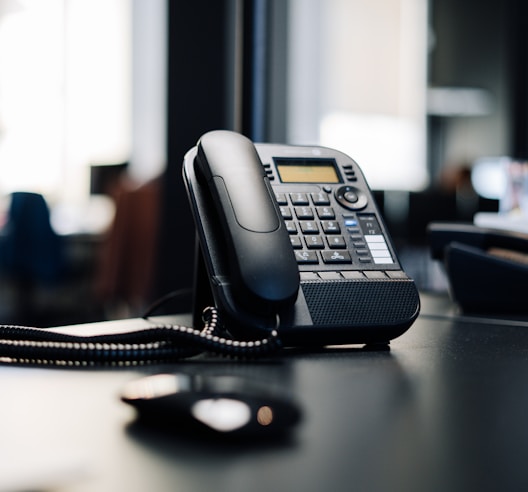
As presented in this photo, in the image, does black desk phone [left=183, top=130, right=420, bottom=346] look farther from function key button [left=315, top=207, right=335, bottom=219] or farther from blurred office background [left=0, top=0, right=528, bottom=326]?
blurred office background [left=0, top=0, right=528, bottom=326]

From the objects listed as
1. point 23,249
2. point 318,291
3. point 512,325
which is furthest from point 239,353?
point 23,249

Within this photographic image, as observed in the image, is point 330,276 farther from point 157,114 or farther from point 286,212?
point 157,114

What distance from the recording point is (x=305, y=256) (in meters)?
0.57

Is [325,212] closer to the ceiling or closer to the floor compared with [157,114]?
closer to the floor

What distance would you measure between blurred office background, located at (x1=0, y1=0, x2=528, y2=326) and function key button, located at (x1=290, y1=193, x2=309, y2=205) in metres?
2.54

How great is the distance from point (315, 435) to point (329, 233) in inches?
11.5

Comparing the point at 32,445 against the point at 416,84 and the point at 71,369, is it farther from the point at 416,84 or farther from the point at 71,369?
the point at 416,84

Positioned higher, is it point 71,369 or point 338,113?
point 338,113

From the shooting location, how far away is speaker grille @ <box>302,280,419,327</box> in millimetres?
538

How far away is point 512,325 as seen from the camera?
0.72 metres

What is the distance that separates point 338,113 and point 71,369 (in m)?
4.95

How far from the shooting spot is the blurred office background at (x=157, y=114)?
443cm

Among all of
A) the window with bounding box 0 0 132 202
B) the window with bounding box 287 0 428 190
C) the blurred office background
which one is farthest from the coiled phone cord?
the window with bounding box 0 0 132 202

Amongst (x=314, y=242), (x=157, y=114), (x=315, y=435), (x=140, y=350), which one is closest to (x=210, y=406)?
(x=315, y=435)
